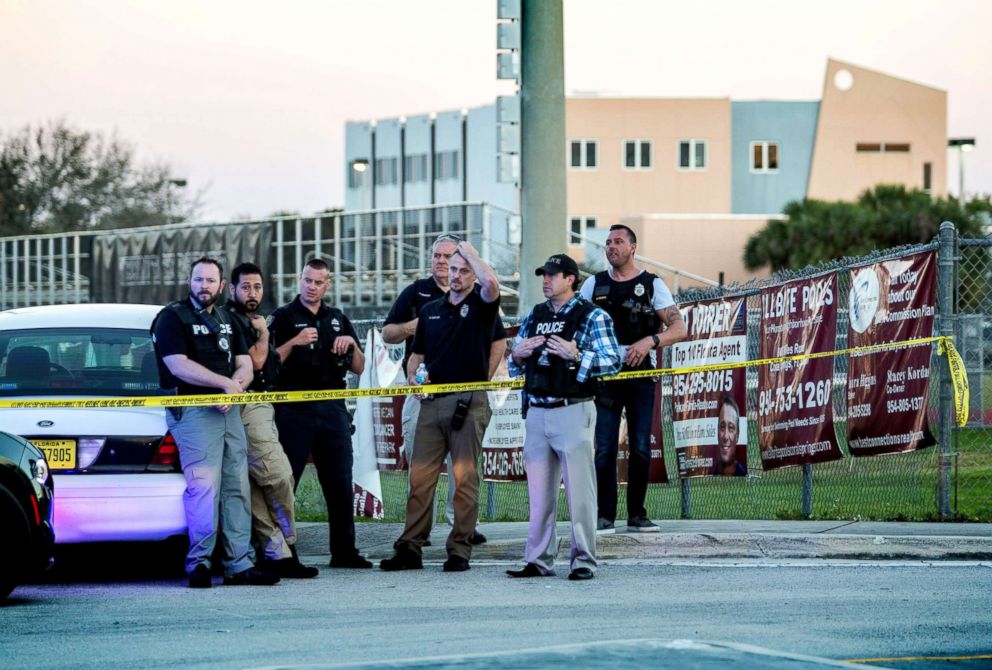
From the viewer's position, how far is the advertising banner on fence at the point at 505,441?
12.7 meters

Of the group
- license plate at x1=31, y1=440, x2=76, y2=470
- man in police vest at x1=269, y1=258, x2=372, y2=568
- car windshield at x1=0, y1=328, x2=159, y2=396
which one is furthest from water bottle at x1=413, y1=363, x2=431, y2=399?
license plate at x1=31, y1=440, x2=76, y2=470

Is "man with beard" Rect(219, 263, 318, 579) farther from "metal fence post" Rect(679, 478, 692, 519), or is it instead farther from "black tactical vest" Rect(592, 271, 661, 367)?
"metal fence post" Rect(679, 478, 692, 519)

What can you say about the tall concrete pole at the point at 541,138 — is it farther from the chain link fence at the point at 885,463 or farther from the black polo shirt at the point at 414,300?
the black polo shirt at the point at 414,300

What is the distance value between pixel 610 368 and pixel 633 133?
56557mm

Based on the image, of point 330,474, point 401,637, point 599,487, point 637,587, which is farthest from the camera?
point 599,487

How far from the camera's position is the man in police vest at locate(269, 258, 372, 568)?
9805mm

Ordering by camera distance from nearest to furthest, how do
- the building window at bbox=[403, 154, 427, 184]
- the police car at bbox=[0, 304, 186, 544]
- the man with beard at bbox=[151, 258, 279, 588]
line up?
1. the police car at bbox=[0, 304, 186, 544]
2. the man with beard at bbox=[151, 258, 279, 588]
3. the building window at bbox=[403, 154, 427, 184]

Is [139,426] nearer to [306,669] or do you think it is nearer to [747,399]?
[306,669]

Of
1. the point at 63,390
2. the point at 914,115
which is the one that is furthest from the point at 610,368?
the point at 914,115

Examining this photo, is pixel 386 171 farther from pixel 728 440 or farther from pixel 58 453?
pixel 58 453

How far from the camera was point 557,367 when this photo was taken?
9047mm

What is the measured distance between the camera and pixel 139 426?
29.4 ft

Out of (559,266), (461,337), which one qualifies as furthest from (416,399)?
(559,266)

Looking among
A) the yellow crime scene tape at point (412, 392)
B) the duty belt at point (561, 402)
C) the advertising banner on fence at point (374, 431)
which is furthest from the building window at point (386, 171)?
the duty belt at point (561, 402)
